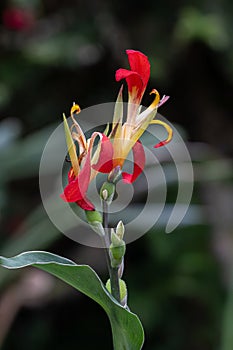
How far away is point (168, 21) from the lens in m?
1.50

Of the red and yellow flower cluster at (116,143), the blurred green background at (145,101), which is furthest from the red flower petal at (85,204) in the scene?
the blurred green background at (145,101)

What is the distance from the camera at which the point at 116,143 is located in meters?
0.38

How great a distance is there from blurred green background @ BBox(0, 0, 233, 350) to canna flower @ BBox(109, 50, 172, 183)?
88 cm

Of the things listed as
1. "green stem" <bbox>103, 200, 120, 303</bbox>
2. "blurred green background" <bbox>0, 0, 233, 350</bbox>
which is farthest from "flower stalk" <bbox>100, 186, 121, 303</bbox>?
"blurred green background" <bbox>0, 0, 233, 350</bbox>

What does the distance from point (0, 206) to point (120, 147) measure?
2.71ft

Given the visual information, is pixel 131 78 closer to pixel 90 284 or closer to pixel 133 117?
pixel 133 117

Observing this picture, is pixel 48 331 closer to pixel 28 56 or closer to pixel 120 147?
pixel 28 56

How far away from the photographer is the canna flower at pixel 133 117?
383mm

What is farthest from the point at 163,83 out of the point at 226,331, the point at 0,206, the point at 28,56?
the point at 226,331

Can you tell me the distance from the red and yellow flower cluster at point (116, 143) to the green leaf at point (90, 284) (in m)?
0.04

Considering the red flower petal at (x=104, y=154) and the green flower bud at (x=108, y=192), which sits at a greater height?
the red flower petal at (x=104, y=154)

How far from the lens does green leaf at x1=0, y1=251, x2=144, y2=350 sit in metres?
0.37

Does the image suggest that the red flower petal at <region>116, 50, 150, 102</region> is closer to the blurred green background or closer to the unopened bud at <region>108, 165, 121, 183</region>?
the unopened bud at <region>108, 165, 121, 183</region>

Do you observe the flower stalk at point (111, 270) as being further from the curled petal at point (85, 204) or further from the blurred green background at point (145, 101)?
the blurred green background at point (145, 101)
